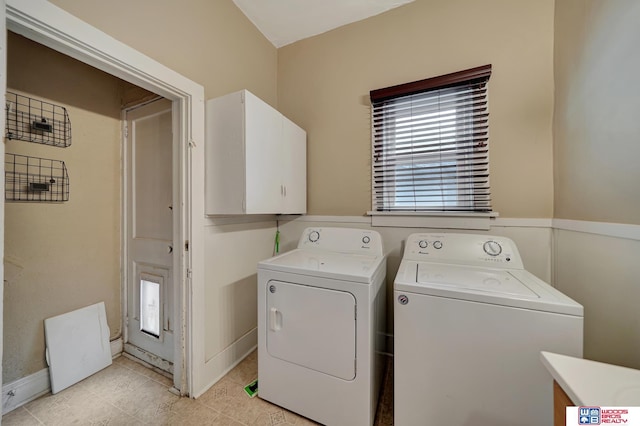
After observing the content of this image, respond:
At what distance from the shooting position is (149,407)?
141 cm

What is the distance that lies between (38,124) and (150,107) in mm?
645

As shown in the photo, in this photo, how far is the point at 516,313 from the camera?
944mm

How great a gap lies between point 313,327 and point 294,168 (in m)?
1.26

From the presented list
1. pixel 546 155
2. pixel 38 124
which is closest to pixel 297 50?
pixel 38 124

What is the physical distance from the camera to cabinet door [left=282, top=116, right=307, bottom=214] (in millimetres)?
1871

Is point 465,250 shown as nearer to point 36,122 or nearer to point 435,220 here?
point 435,220

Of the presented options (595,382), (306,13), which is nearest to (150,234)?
(306,13)

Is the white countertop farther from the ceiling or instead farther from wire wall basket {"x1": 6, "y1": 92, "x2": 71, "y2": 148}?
wire wall basket {"x1": 6, "y1": 92, "x2": 71, "y2": 148}

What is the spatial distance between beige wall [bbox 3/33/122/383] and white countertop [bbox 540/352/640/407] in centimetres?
267

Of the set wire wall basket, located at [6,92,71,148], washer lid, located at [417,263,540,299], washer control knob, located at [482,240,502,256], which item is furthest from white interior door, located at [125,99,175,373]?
washer control knob, located at [482,240,502,256]

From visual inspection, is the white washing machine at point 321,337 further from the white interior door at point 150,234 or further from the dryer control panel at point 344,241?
the white interior door at point 150,234

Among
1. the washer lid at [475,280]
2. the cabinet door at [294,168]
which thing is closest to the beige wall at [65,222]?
the cabinet door at [294,168]

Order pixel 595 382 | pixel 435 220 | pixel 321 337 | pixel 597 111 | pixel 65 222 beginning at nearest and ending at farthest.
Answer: pixel 595 382 → pixel 597 111 → pixel 321 337 → pixel 65 222 → pixel 435 220

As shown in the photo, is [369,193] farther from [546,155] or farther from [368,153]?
[546,155]
